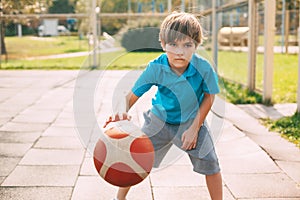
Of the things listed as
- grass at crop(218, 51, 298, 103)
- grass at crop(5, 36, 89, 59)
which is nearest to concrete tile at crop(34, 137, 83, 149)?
grass at crop(218, 51, 298, 103)

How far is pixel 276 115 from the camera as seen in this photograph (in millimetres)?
6031

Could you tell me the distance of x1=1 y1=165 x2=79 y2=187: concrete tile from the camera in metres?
3.39

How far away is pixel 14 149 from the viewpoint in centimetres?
435

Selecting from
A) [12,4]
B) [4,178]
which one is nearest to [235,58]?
[4,178]

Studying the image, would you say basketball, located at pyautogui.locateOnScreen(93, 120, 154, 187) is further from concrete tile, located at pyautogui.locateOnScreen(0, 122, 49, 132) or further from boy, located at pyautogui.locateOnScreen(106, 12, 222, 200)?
concrete tile, located at pyautogui.locateOnScreen(0, 122, 49, 132)

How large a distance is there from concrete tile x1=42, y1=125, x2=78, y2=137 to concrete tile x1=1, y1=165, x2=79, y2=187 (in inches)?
49.3

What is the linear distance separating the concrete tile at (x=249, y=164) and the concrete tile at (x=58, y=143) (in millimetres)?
1515

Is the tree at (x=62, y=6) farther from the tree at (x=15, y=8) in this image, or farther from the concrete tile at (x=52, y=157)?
the concrete tile at (x=52, y=157)

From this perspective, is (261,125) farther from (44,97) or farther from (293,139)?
(44,97)

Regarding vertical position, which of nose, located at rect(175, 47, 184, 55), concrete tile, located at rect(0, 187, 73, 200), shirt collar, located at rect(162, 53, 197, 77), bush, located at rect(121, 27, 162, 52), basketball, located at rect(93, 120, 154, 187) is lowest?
concrete tile, located at rect(0, 187, 73, 200)

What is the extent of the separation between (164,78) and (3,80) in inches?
344

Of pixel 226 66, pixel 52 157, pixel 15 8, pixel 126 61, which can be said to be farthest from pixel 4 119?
pixel 15 8

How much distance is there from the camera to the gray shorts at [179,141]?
269 cm

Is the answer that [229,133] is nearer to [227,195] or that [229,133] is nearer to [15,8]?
[227,195]
